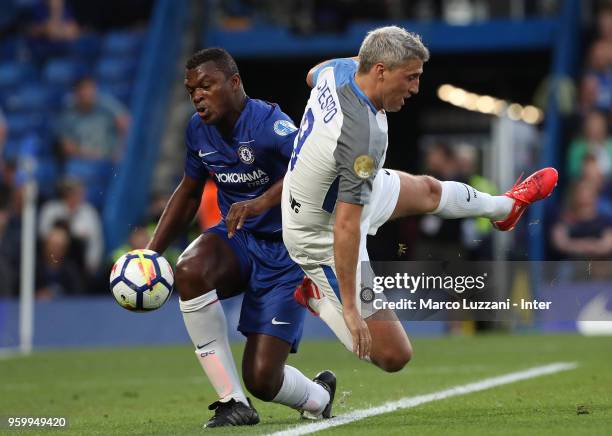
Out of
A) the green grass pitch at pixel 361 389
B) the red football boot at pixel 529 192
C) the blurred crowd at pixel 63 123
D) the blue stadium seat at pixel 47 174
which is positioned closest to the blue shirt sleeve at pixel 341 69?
the red football boot at pixel 529 192

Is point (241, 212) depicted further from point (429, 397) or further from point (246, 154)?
point (429, 397)

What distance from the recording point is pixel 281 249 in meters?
7.60

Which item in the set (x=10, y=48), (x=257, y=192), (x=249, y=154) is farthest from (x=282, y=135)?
(x=10, y=48)

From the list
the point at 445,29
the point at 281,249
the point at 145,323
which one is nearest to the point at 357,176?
the point at 281,249

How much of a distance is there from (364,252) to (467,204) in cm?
82

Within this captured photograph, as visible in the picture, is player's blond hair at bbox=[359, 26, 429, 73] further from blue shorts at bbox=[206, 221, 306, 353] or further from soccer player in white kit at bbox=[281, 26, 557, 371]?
blue shorts at bbox=[206, 221, 306, 353]

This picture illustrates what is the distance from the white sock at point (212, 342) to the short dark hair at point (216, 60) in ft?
3.88

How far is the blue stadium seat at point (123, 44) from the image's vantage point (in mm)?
20828

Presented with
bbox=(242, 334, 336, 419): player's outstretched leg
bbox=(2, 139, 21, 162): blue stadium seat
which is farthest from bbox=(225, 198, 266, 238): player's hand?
bbox=(2, 139, 21, 162): blue stadium seat

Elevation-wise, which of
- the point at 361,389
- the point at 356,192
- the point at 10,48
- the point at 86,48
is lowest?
the point at 361,389

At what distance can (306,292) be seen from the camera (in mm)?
7031

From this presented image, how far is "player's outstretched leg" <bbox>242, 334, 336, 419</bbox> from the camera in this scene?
23.6 ft

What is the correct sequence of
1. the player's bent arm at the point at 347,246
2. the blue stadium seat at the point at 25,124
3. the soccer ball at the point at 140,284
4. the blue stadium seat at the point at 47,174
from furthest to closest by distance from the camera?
the blue stadium seat at the point at 25,124
the blue stadium seat at the point at 47,174
the soccer ball at the point at 140,284
the player's bent arm at the point at 347,246

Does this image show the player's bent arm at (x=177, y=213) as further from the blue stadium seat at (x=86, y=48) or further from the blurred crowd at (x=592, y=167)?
the blue stadium seat at (x=86, y=48)
